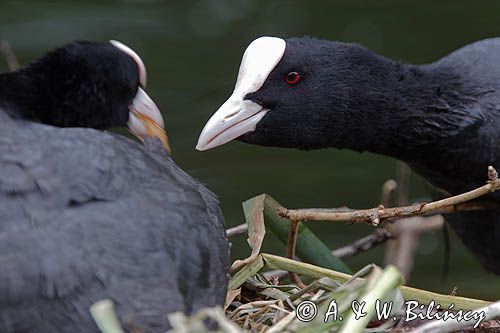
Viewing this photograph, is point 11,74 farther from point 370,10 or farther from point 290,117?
point 370,10

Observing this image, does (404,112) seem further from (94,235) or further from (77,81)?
(94,235)

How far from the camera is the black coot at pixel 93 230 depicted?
2.86 m

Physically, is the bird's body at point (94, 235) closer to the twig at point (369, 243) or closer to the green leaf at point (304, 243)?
the green leaf at point (304, 243)

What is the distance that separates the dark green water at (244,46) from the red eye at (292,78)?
196 centimetres

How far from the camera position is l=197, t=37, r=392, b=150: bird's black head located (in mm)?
4117

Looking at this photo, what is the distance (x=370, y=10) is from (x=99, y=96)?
347 cm

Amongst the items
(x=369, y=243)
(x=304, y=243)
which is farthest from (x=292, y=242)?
(x=369, y=243)

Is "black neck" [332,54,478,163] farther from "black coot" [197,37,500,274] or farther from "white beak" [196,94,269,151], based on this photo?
"white beak" [196,94,269,151]

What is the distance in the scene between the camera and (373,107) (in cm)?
434

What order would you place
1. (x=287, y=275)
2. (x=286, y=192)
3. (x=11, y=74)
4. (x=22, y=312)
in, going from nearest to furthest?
(x=22, y=312) < (x=11, y=74) < (x=287, y=275) < (x=286, y=192)

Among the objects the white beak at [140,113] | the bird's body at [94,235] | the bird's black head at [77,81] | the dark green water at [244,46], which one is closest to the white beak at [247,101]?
the white beak at [140,113]

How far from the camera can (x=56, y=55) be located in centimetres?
371

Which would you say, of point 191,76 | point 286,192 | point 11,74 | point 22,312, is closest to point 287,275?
point 11,74

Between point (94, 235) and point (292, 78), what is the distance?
1418 mm
